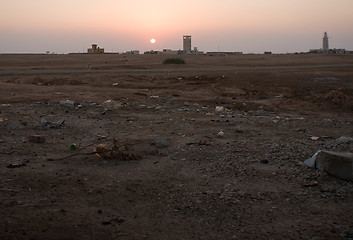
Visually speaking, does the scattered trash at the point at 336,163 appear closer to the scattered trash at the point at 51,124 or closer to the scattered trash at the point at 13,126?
the scattered trash at the point at 51,124

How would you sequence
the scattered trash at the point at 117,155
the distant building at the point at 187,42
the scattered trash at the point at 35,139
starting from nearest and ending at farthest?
1. the scattered trash at the point at 117,155
2. the scattered trash at the point at 35,139
3. the distant building at the point at 187,42

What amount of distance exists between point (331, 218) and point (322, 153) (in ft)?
4.13

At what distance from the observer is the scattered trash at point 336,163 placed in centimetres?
445

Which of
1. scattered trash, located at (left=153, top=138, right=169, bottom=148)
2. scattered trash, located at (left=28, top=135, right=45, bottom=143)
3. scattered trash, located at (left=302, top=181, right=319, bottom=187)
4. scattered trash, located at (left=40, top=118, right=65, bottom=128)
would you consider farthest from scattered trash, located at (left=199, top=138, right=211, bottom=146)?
scattered trash, located at (left=40, top=118, right=65, bottom=128)

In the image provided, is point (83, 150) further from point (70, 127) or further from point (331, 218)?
point (331, 218)

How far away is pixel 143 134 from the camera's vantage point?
276 inches

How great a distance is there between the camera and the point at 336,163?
4547mm

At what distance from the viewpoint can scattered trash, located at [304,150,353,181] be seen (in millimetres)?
4445

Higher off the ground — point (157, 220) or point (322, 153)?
point (322, 153)

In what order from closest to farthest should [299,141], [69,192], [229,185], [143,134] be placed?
[69,192], [229,185], [299,141], [143,134]

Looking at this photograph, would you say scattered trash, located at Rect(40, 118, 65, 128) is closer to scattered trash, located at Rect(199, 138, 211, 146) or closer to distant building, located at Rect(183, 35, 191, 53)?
scattered trash, located at Rect(199, 138, 211, 146)

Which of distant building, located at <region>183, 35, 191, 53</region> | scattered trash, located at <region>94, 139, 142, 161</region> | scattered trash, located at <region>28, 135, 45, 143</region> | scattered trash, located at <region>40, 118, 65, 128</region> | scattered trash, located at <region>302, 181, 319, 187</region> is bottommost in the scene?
scattered trash, located at <region>302, 181, 319, 187</region>

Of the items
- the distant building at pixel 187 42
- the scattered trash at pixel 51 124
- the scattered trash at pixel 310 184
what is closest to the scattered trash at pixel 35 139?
the scattered trash at pixel 51 124

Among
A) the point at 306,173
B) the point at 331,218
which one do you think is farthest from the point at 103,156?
the point at 331,218
